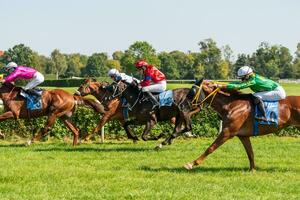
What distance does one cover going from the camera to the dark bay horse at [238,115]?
9406mm

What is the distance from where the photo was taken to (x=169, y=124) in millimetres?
15758

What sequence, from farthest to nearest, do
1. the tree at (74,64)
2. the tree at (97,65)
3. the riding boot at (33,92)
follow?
the tree at (74,64)
the tree at (97,65)
the riding boot at (33,92)

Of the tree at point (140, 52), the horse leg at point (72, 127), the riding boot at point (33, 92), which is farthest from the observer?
the tree at point (140, 52)

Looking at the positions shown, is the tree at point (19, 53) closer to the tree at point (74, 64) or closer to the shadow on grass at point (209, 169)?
the tree at point (74, 64)

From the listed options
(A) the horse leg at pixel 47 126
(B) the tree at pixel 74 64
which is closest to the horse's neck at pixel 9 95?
(A) the horse leg at pixel 47 126

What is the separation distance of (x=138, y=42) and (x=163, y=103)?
83.0 meters

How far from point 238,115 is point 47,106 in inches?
243

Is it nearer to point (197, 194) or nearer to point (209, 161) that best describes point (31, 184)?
point (197, 194)

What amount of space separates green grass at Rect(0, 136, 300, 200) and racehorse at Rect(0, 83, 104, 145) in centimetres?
76

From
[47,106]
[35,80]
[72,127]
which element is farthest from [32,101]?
[72,127]

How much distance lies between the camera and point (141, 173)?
910cm

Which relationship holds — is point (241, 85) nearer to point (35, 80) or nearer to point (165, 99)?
point (165, 99)

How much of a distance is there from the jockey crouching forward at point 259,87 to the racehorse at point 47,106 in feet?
18.6

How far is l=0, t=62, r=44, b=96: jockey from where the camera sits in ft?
43.3
